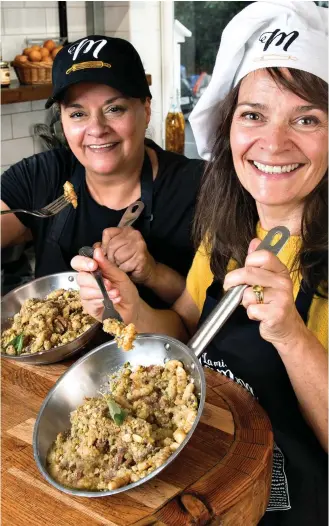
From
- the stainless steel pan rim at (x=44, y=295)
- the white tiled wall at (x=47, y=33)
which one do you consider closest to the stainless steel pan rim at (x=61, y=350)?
the stainless steel pan rim at (x=44, y=295)

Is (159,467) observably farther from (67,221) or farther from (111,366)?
(67,221)

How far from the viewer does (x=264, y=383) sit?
1.14 meters

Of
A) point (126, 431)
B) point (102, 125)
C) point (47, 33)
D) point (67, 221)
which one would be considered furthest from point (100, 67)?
point (47, 33)

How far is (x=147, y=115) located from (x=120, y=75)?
0.64ft

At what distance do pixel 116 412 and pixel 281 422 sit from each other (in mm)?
357

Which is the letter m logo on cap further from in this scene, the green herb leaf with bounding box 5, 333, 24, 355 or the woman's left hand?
the woman's left hand

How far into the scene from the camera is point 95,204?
1.68 m

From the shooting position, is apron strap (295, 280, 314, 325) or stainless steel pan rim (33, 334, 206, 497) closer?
stainless steel pan rim (33, 334, 206, 497)

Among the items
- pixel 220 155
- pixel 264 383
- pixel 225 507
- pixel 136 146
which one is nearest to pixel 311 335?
pixel 264 383

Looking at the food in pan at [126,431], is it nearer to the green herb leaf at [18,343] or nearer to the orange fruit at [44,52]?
the green herb leaf at [18,343]

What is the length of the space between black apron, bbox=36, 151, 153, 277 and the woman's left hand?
74 centimetres

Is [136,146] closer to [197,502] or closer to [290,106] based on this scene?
[290,106]

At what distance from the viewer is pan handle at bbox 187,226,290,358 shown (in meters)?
0.94

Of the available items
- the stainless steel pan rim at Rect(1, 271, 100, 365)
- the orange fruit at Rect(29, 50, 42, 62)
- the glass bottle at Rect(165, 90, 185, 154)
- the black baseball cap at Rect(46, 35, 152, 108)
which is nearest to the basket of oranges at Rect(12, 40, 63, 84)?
the orange fruit at Rect(29, 50, 42, 62)
